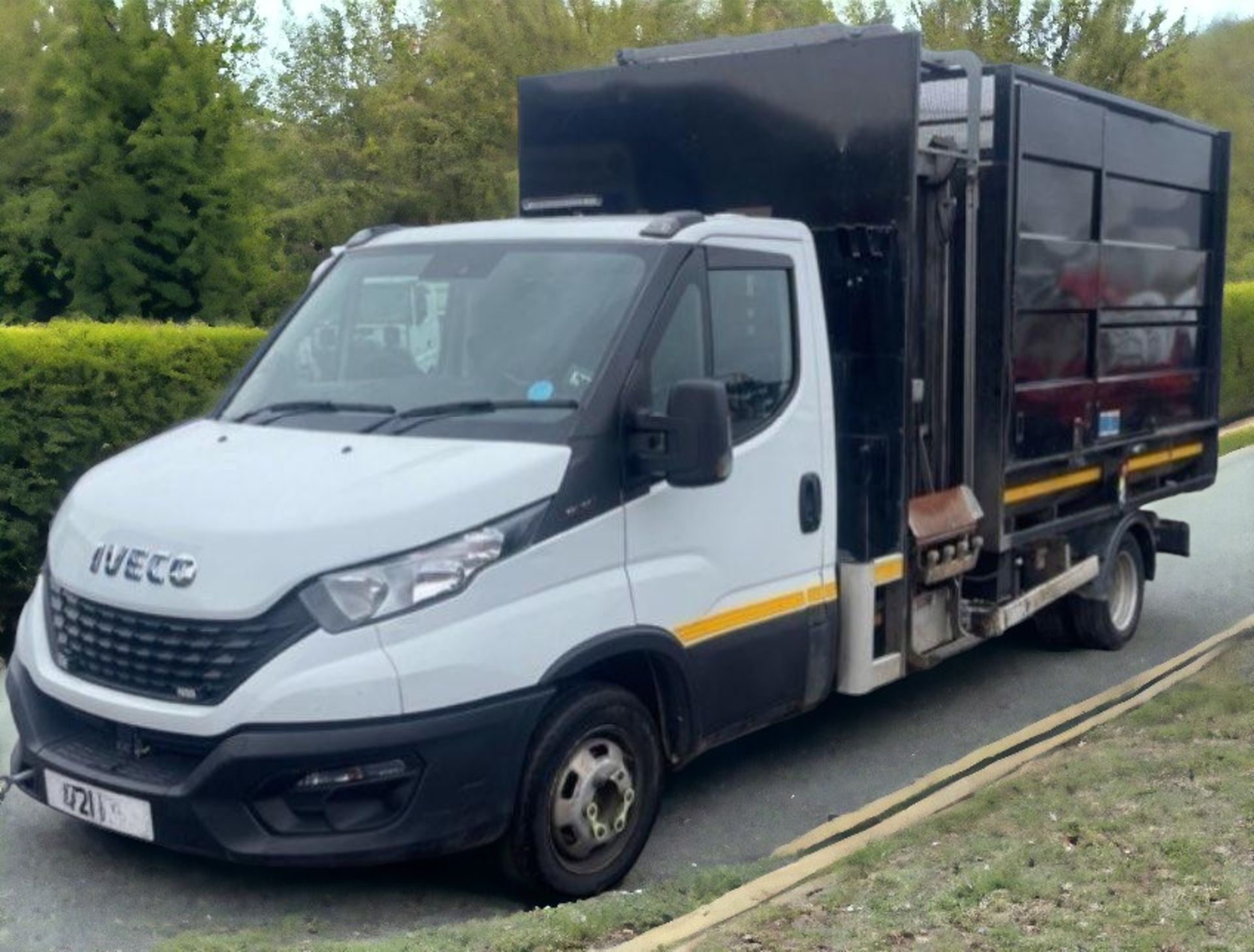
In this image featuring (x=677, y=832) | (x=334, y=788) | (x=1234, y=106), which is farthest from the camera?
(x=1234, y=106)

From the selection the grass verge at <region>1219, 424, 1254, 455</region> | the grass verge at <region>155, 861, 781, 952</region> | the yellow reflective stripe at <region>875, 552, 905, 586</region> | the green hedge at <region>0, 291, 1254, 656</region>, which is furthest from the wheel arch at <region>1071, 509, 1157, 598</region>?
the grass verge at <region>1219, 424, 1254, 455</region>

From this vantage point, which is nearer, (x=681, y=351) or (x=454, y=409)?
(x=454, y=409)

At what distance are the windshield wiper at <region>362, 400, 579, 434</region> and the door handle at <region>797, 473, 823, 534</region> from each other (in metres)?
1.21

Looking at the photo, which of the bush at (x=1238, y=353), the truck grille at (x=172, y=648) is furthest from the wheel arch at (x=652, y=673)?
the bush at (x=1238, y=353)

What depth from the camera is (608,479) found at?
559 cm

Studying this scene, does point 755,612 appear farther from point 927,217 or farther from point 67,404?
point 67,404

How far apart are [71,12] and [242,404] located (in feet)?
36.2

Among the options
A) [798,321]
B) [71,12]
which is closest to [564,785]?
[798,321]

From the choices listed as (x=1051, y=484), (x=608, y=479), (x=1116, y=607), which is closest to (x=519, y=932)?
(x=608, y=479)

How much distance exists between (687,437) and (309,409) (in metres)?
1.46

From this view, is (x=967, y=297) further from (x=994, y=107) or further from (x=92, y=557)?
(x=92, y=557)

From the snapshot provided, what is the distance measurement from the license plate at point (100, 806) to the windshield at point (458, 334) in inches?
57.8

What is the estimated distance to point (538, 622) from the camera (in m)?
5.30

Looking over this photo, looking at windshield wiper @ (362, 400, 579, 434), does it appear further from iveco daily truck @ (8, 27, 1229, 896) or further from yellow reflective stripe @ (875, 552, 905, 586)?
yellow reflective stripe @ (875, 552, 905, 586)
